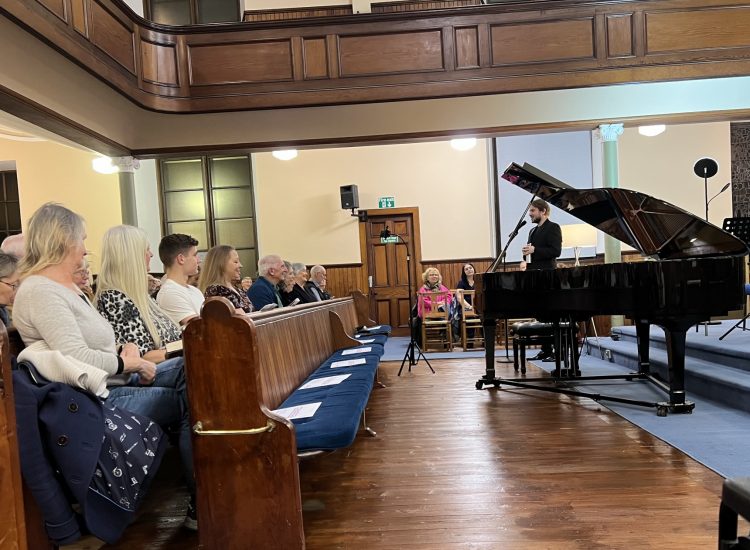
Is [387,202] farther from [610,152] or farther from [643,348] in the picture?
[643,348]

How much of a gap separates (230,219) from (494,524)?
7.79 metres

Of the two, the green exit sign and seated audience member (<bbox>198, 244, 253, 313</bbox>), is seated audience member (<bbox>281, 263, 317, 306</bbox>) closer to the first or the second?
seated audience member (<bbox>198, 244, 253, 313</bbox>)

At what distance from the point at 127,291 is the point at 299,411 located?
0.89 m

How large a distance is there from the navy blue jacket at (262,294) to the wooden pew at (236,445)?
239 cm

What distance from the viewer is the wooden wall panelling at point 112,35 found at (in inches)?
172

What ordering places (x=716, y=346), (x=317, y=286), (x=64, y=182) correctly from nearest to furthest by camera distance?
(x=716, y=346)
(x=317, y=286)
(x=64, y=182)

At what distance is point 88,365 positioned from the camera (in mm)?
1688

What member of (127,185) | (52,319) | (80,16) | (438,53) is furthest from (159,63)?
(52,319)

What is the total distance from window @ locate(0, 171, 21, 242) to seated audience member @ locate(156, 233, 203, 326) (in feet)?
27.1

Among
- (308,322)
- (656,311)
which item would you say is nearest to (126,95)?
(308,322)

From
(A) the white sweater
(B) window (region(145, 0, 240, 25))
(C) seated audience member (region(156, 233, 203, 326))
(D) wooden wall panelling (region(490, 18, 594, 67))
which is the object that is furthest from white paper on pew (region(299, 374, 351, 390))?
(B) window (region(145, 0, 240, 25))

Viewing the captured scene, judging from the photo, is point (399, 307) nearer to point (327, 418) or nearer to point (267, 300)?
point (267, 300)

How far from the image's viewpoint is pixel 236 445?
1.81m

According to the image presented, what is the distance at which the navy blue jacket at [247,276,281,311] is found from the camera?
4212mm
